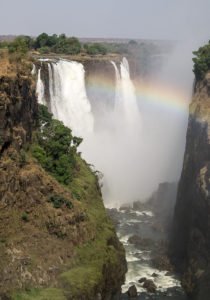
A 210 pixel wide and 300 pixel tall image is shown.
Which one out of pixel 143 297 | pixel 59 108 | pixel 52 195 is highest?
pixel 59 108

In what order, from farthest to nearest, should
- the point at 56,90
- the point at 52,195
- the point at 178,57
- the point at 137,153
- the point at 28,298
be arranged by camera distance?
the point at 178,57
the point at 137,153
the point at 56,90
the point at 52,195
the point at 28,298

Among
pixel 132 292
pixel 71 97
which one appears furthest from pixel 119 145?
pixel 132 292

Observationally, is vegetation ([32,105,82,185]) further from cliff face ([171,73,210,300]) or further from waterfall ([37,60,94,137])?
waterfall ([37,60,94,137])

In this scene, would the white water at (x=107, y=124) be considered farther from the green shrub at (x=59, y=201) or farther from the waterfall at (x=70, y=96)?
the green shrub at (x=59, y=201)

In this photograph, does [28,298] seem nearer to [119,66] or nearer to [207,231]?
[207,231]

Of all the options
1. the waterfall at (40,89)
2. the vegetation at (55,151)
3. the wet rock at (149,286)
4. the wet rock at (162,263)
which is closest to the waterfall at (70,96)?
the waterfall at (40,89)

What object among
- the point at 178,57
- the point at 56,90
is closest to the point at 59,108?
the point at 56,90

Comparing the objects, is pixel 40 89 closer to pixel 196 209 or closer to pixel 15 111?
pixel 15 111
